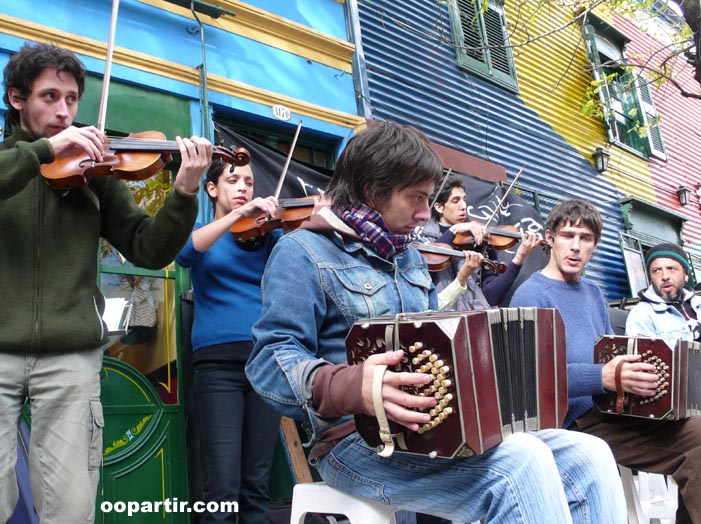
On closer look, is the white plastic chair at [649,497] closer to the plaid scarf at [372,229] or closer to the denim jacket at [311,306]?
the denim jacket at [311,306]

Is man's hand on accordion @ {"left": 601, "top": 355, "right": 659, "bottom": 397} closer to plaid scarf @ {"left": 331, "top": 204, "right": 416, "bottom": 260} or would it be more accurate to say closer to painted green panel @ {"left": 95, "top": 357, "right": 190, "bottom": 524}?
plaid scarf @ {"left": 331, "top": 204, "right": 416, "bottom": 260}

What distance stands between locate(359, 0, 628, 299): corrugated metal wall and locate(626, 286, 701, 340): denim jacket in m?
2.62

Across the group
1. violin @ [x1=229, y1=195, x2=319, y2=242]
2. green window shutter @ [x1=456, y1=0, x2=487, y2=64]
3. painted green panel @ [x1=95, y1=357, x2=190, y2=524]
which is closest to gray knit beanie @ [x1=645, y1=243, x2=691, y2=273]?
violin @ [x1=229, y1=195, x2=319, y2=242]

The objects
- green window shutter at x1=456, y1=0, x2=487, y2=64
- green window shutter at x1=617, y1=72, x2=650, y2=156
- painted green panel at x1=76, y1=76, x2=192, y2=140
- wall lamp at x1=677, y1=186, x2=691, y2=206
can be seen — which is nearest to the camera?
painted green panel at x1=76, y1=76, x2=192, y2=140

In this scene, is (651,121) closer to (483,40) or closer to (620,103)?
(620,103)

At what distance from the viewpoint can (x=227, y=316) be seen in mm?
3127

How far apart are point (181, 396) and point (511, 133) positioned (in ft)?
17.5

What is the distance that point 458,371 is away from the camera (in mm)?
1508

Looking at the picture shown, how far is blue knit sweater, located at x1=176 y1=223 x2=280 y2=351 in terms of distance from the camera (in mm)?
3105

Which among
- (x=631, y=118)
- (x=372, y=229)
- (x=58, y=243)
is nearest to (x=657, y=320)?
(x=372, y=229)

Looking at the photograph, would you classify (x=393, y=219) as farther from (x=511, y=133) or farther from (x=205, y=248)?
(x=511, y=133)

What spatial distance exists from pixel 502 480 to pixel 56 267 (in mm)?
1577

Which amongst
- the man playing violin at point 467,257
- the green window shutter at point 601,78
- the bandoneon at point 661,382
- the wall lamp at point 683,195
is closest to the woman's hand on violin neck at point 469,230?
the man playing violin at point 467,257

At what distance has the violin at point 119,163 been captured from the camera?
2.21m
